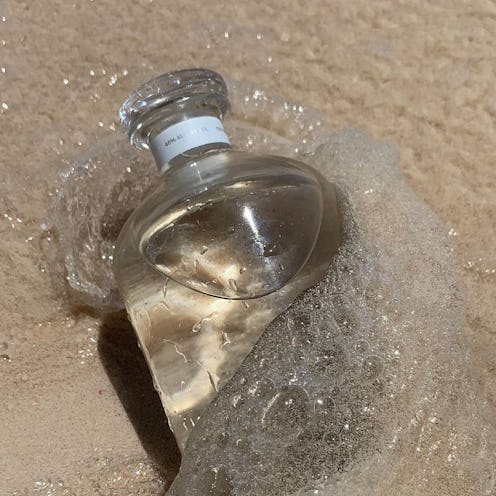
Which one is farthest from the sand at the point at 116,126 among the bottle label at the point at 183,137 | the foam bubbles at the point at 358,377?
the bottle label at the point at 183,137

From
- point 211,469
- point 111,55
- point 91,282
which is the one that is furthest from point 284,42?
point 211,469

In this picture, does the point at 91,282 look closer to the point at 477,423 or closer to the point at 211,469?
the point at 211,469

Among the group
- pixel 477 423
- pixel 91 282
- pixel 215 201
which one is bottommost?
pixel 477 423

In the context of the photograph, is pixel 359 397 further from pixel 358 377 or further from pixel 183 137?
pixel 183 137

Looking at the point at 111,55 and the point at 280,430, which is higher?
the point at 111,55

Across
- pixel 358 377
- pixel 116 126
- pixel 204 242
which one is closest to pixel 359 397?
pixel 358 377

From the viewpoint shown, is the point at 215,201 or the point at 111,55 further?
the point at 111,55
